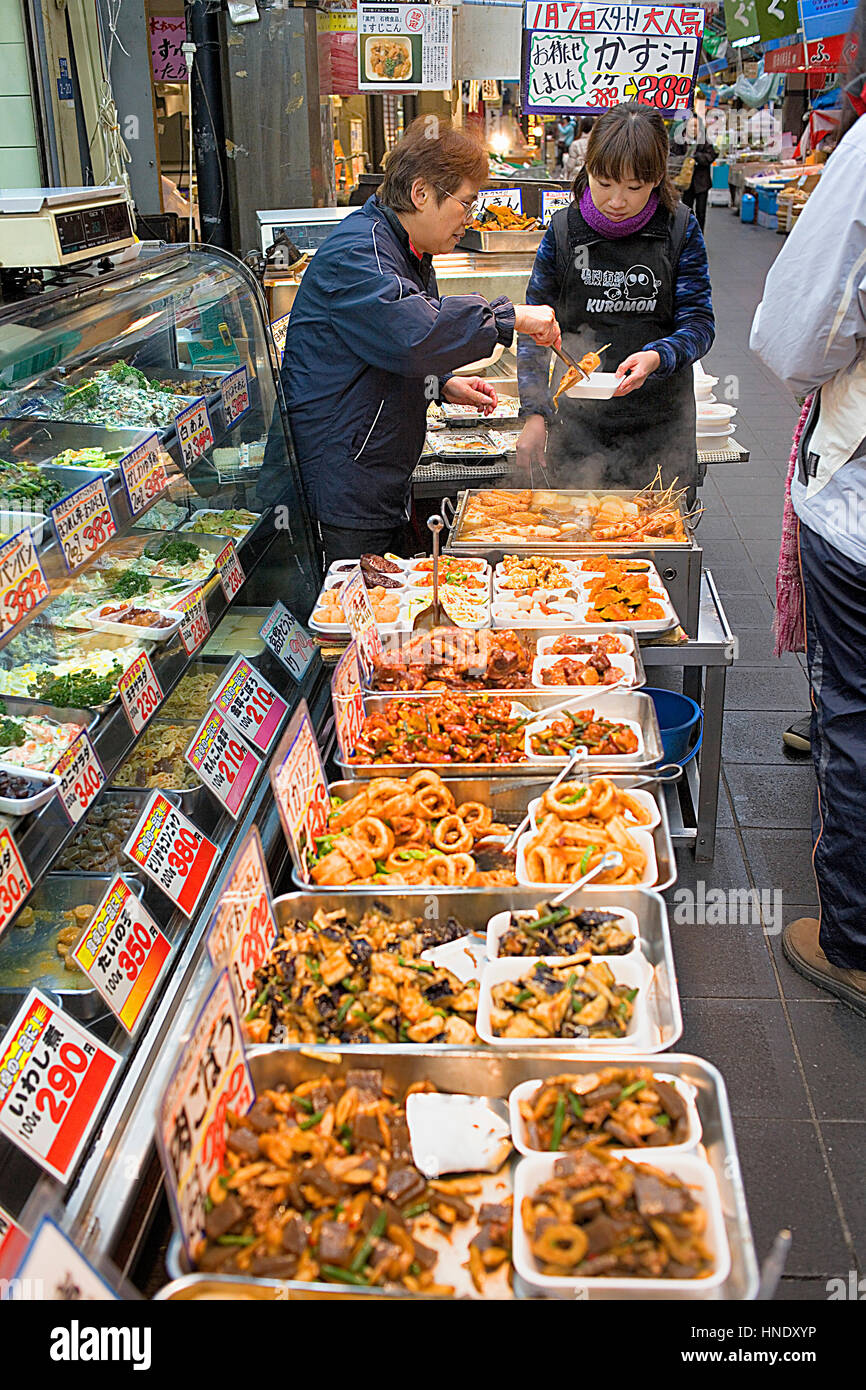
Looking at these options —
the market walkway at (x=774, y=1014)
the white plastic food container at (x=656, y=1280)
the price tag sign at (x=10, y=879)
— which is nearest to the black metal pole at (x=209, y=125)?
the market walkway at (x=774, y=1014)

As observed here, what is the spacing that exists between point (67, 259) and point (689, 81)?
5.70 metres

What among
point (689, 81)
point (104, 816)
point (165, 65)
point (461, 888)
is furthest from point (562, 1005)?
point (165, 65)

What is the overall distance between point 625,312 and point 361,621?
2.58 meters

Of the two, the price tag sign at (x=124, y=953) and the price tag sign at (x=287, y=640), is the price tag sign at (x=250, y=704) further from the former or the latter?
the price tag sign at (x=124, y=953)

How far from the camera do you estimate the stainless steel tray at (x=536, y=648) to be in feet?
11.6

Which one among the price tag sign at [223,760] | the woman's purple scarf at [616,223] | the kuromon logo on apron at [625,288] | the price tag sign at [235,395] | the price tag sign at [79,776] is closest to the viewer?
the price tag sign at [79,776]

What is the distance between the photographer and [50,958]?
3.16 meters

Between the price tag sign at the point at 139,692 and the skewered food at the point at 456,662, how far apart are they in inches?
29.5

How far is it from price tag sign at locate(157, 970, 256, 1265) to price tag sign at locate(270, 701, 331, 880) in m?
0.67

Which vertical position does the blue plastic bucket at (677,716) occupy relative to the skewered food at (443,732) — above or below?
below

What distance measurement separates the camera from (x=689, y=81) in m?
7.42

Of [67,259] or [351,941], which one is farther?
Result: [67,259]

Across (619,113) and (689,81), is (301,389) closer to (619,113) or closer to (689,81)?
(619,113)

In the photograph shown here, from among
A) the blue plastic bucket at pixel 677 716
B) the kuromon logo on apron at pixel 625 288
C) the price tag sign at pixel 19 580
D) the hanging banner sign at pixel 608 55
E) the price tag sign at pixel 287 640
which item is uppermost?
the hanging banner sign at pixel 608 55
